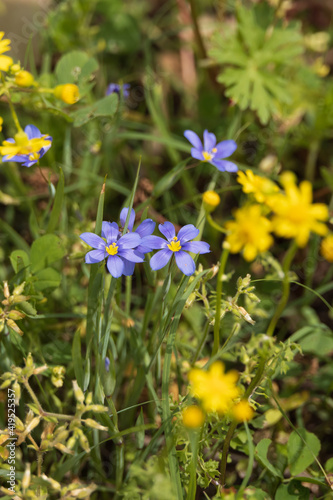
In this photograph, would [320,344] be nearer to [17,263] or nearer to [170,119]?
[17,263]

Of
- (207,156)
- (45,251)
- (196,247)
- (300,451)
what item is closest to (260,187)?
(196,247)

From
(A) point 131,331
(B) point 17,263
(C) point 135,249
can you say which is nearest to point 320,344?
(A) point 131,331

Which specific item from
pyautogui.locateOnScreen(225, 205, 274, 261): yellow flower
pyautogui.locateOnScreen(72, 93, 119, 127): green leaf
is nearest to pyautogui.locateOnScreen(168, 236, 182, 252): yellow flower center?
pyautogui.locateOnScreen(225, 205, 274, 261): yellow flower

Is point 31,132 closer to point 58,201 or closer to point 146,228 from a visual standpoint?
point 58,201

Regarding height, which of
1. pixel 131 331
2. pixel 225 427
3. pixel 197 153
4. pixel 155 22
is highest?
pixel 155 22

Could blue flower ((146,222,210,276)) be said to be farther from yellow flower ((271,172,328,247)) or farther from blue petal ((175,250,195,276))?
yellow flower ((271,172,328,247))

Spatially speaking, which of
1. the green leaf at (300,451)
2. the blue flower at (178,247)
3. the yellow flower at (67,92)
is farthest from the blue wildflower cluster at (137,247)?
the green leaf at (300,451)

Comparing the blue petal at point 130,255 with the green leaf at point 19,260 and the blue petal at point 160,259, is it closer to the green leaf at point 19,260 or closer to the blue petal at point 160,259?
the blue petal at point 160,259
